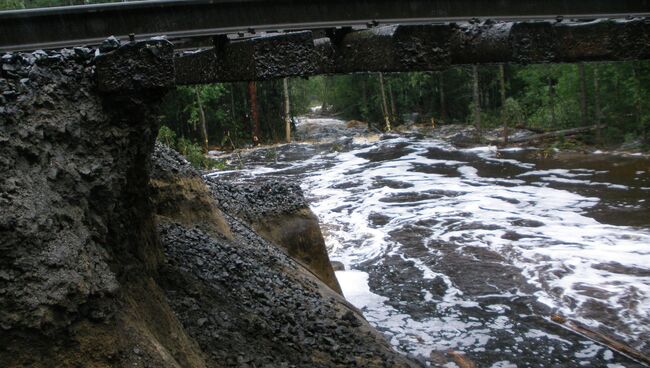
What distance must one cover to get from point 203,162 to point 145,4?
2058 cm

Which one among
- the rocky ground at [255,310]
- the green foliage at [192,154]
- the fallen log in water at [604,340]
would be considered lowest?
the fallen log in water at [604,340]

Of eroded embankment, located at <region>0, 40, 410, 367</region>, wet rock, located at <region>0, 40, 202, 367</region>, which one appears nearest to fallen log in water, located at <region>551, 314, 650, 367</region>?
eroded embankment, located at <region>0, 40, 410, 367</region>

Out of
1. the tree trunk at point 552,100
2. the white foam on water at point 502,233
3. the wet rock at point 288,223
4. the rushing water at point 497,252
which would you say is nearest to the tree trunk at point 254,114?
the rushing water at point 497,252

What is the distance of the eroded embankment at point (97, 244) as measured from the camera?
9.54ft

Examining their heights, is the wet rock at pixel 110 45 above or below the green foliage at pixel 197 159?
above

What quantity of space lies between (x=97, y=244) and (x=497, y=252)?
9.31 meters

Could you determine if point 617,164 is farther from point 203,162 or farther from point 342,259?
point 203,162

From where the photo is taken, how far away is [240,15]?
14.2 ft

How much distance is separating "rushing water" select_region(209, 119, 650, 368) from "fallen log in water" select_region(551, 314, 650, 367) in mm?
119

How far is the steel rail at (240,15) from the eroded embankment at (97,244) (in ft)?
2.36

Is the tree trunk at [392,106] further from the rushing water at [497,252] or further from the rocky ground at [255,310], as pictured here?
the rocky ground at [255,310]

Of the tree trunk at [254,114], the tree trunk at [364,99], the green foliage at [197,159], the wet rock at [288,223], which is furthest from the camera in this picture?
the tree trunk at [364,99]

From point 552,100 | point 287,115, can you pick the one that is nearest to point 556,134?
point 552,100

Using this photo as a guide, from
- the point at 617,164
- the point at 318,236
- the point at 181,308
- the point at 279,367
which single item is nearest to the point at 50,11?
the point at 181,308
